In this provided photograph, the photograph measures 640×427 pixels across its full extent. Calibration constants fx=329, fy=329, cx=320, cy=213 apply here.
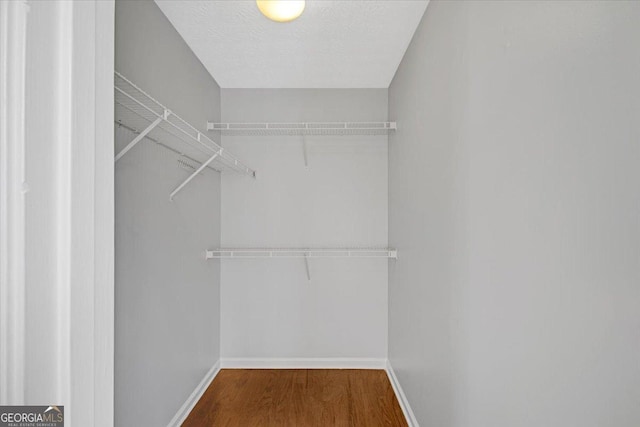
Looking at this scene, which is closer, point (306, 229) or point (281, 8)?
point (281, 8)

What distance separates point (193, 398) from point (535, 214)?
2.30m

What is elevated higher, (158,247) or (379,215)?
(379,215)

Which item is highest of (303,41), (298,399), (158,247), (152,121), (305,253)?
(303,41)

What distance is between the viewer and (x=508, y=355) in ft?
3.09

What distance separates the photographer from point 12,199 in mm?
458

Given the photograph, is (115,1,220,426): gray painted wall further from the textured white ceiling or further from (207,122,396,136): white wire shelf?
(207,122,396,136): white wire shelf

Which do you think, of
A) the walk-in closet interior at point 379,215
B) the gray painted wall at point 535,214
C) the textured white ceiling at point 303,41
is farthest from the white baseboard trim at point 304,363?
the textured white ceiling at point 303,41

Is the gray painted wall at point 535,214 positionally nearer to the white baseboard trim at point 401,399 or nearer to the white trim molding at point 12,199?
the white baseboard trim at point 401,399

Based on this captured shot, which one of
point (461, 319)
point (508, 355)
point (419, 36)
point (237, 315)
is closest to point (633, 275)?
point (508, 355)

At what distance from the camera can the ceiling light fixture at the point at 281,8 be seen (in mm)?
1496

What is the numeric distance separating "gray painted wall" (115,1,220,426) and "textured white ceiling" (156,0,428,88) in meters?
0.16

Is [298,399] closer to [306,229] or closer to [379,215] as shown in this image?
[306,229]

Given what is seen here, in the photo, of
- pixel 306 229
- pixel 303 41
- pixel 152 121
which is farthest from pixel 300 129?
pixel 152 121

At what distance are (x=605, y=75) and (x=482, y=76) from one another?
512 millimetres
